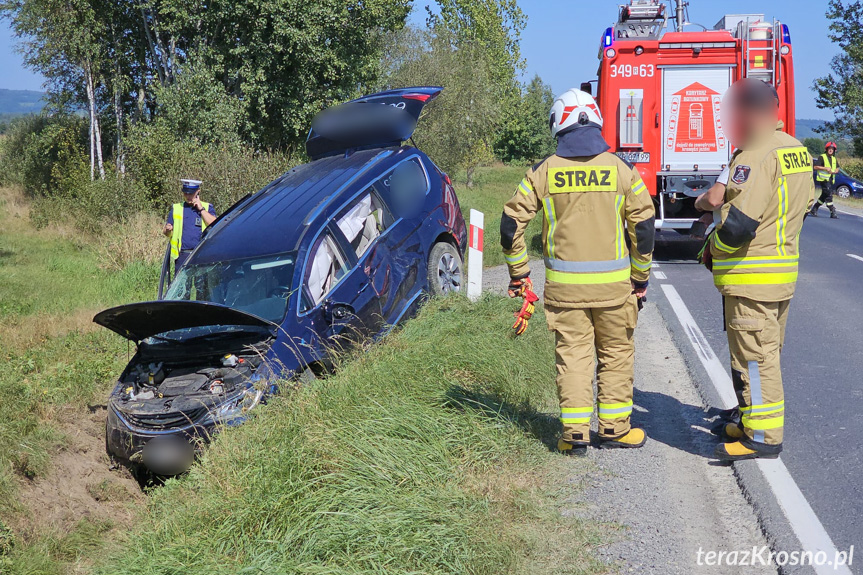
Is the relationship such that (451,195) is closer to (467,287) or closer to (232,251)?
(467,287)

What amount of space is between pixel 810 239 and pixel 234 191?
11.0 meters

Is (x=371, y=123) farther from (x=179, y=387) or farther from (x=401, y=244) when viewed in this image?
(x=179, y=387)

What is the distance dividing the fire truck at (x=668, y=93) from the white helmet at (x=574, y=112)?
7636 mm

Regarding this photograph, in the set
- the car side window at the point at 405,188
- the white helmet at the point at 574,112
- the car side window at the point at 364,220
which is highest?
the white helmet at the point at 574,112

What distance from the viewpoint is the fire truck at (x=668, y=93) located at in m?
11.8

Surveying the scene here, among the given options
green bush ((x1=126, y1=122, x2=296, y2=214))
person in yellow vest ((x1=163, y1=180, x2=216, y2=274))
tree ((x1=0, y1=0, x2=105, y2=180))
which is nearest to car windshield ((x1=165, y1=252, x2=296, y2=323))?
person in yellow vest ((x1=163, y1=180, x2=216, y2=274))

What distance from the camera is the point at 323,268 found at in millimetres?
6309

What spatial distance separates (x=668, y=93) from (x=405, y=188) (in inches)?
237

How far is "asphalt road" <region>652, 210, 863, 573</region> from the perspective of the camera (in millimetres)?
3914

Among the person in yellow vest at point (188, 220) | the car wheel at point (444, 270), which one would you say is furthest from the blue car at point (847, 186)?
the person in yellow vest at point (188, 220)

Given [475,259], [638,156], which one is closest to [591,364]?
[475,259]

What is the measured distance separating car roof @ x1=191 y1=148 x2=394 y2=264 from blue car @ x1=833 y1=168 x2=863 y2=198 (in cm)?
2678

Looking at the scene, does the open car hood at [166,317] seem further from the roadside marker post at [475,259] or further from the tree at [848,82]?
the tree at [848,82]

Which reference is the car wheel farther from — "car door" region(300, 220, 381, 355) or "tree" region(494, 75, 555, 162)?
"tree" region(494, 75, 555, 162)
